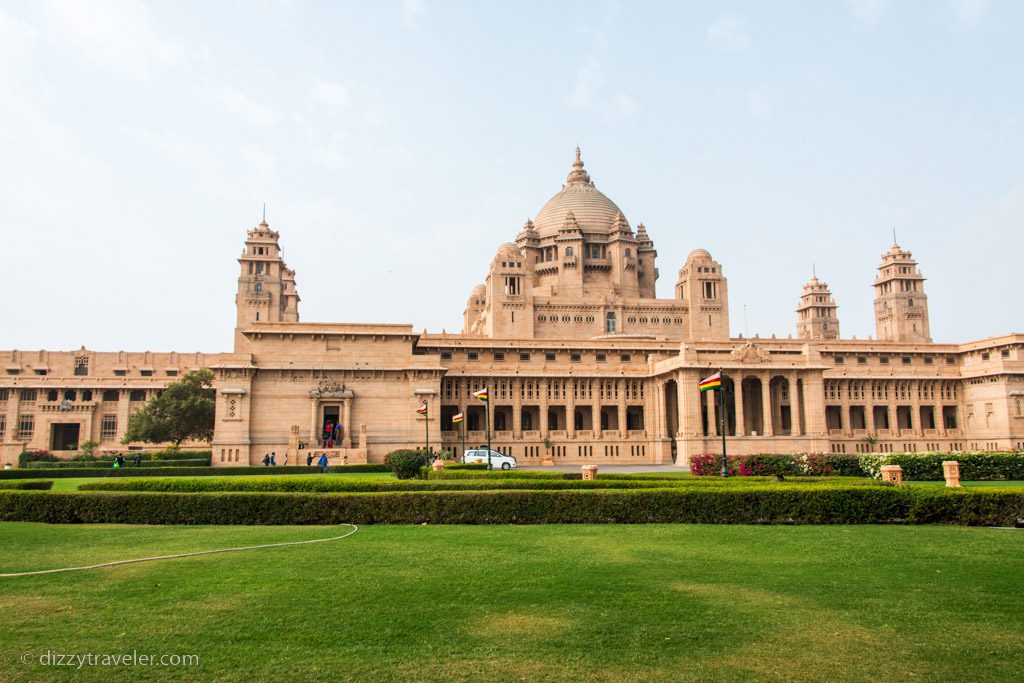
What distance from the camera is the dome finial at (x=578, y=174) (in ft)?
296

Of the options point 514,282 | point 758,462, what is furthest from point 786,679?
point 514,282

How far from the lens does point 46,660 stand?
7352mm

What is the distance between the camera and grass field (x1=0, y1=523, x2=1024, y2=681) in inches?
289

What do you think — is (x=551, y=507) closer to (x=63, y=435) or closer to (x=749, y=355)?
(x=749, y=355)

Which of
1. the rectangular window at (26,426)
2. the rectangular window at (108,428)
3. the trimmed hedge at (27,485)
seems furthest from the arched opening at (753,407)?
the rectangular window at (26,426)

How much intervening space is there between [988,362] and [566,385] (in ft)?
117

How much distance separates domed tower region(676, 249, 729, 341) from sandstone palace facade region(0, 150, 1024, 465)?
0.53ft

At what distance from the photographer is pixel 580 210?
82750 mm

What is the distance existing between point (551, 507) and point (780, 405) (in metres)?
46.9

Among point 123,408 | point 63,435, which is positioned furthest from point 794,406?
point 63,435

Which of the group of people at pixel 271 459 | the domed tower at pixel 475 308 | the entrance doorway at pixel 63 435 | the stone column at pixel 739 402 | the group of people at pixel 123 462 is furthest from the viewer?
the domed tower at pixel 475 308

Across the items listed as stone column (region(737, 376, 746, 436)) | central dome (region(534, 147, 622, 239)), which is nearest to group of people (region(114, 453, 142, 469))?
stone column (region(737, 376, 746, 436))

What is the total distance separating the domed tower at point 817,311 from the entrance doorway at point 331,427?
79.0 m

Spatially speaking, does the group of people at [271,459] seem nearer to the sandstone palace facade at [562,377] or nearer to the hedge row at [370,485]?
the sandstone palace facade at [562,377]
